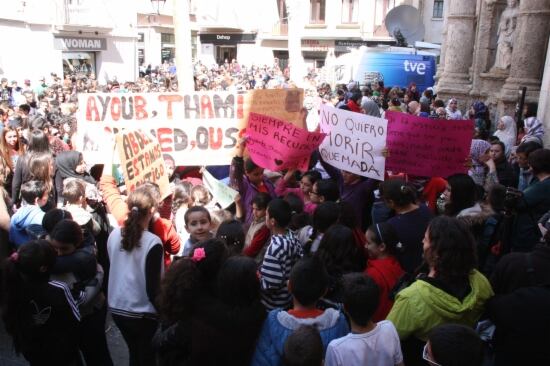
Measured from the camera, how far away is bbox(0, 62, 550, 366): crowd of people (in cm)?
238

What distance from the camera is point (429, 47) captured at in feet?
73.2

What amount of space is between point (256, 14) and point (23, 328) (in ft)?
127

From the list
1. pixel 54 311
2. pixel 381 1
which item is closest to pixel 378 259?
pixel 54 311

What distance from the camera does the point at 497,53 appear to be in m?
11.8

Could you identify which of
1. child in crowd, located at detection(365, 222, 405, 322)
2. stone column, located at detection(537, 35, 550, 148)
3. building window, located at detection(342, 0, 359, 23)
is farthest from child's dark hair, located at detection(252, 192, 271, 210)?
building window, located at detection(342, 0, 359, 23)

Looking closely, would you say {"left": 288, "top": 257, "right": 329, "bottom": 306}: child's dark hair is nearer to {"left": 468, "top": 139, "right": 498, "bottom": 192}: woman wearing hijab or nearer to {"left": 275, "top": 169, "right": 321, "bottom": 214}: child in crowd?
→ {"left": 275, "top": 169, "right": 321, "bottom": 214}: child in crowd

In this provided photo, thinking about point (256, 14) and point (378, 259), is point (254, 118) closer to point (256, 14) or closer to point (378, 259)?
point (378, 259)

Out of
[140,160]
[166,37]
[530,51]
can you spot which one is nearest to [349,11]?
[166,37]

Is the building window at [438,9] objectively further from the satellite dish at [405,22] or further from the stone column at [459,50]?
the stone column at [459,50]

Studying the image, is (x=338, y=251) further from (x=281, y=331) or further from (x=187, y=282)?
(x=187, y=282)

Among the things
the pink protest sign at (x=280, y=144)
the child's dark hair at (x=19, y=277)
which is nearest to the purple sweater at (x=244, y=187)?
the pink protest sign at (x=280, y=144)

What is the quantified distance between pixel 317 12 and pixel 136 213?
36.6m

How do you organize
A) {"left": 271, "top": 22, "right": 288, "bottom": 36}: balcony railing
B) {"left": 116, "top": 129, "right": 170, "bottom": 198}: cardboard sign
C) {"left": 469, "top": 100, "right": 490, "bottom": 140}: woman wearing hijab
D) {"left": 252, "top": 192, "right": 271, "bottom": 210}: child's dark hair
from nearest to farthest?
{"left": 252, "top": 192, "right": 271, "bottom": 210}: child's dark hair → {"left": 116, "top": 129, "right": 170, "bottom": 198}: cardboard sign → {"left": 469, "top": 100, "right": 490, "bottom": 140}: woman wearing hijab → {"left": 271, "top": 22, "right": 288, "bottom": 36}: balcony railing

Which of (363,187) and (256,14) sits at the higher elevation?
(256,14)
